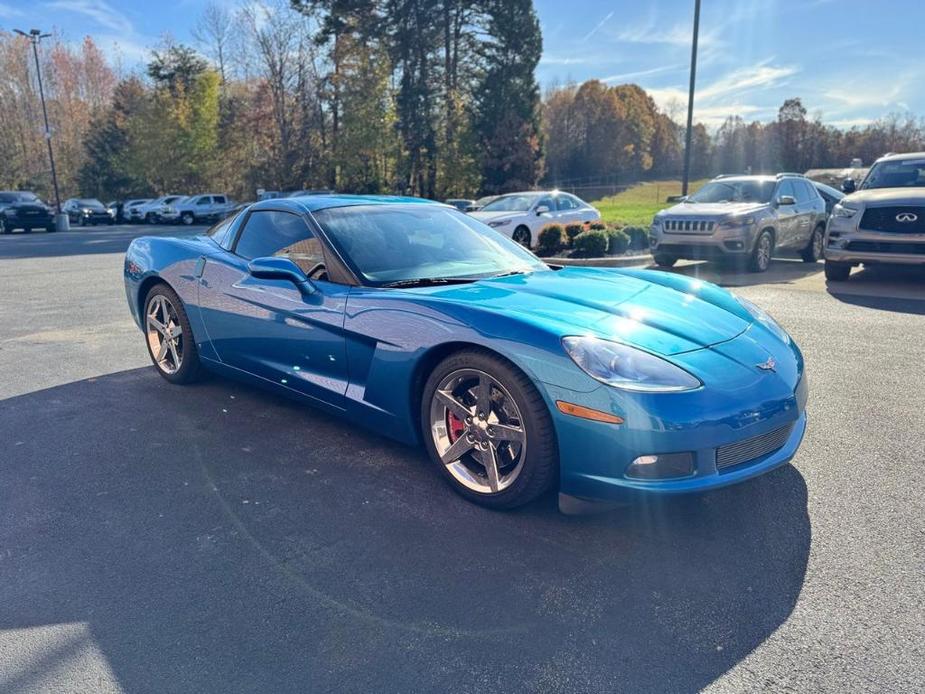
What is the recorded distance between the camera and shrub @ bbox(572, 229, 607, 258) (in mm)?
12008

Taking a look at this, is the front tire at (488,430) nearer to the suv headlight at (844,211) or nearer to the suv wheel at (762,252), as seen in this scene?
the suv headlight at (844,211)

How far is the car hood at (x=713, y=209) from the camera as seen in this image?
1045cm

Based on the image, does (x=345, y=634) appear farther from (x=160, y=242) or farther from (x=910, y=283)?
(x=910, y=283)

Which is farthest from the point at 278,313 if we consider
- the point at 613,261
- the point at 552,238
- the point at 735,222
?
the point at 552,238

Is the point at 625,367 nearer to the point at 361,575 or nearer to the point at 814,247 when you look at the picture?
the point at 361,575

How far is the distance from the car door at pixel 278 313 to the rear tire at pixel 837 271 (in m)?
8.51

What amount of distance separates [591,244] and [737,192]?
257 cm

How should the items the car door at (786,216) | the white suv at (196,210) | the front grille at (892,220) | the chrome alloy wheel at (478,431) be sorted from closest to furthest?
the chrome alloy wheel at (478,431) < the front grille at (892,220) < the car door at (786,216) < the white suv at (196,210)

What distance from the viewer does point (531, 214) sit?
13906 millimetres

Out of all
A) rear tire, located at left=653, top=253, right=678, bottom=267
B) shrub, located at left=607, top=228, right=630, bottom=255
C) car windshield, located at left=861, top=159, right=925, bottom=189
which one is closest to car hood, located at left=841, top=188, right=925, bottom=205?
car windshield, located at left=861, top=159, right=925, bottom=189

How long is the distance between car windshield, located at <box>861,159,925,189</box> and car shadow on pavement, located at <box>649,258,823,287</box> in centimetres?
163

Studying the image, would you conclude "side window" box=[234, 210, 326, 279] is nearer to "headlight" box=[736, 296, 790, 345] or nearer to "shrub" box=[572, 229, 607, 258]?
"headlight" box=[736, 296, 790, 345]

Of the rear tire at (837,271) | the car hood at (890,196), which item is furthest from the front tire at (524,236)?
the car hood at (890,196)

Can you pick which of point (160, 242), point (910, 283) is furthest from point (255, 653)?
point (910, 283)
